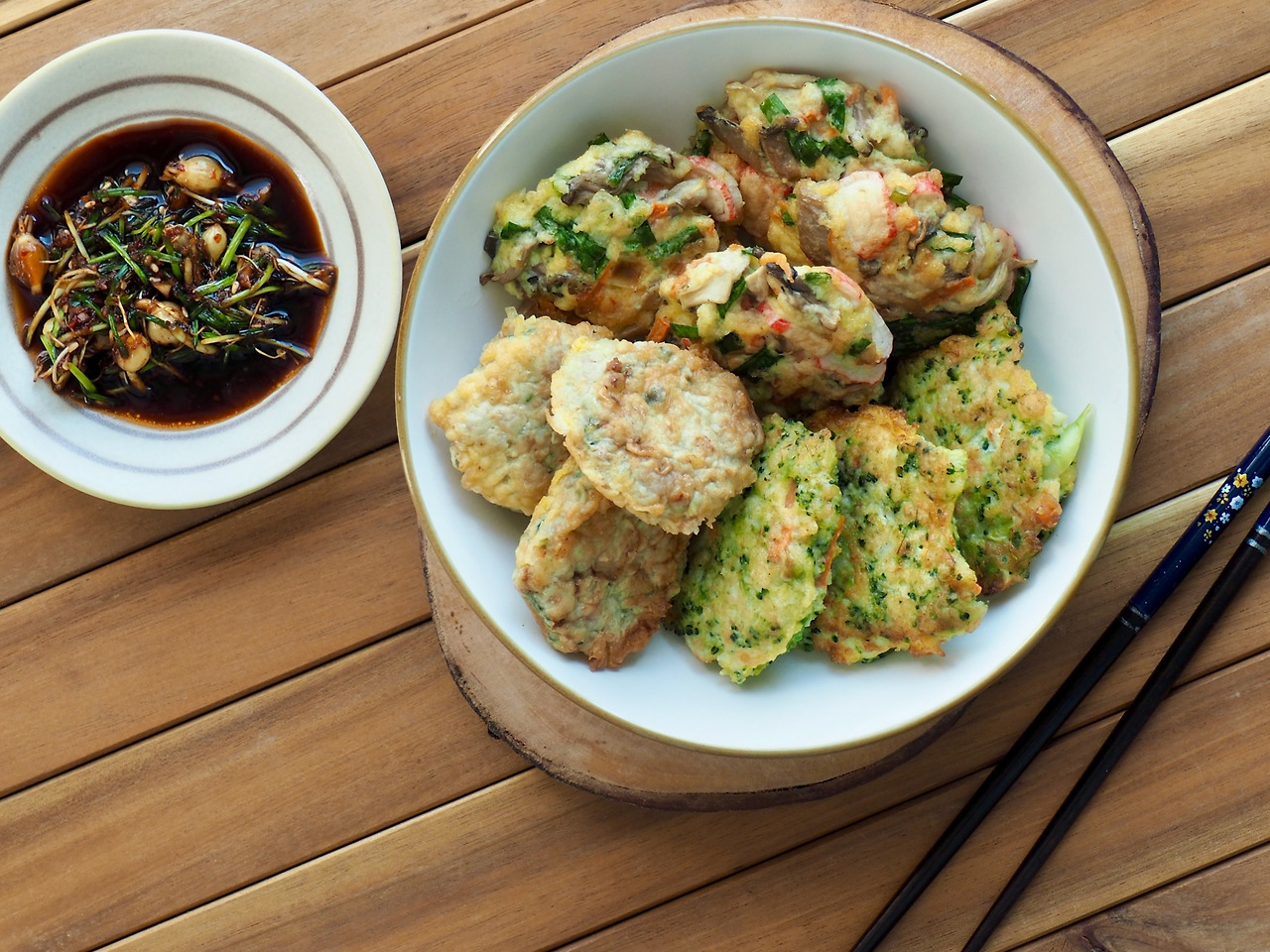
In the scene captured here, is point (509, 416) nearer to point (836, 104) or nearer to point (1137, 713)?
Result: point (836, 104)

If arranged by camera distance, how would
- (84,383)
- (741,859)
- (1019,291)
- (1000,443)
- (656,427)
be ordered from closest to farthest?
(656,427) → (1000,443) → (1019,291) → (84,383) → (741,859)

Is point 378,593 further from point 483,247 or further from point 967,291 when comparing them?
point 967,291

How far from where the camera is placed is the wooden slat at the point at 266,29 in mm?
2709

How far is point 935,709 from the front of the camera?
2.04 m

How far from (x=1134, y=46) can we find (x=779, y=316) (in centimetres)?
143

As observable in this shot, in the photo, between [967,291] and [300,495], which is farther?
[300,495]

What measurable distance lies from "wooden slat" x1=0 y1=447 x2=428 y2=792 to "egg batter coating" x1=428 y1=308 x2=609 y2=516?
687mm

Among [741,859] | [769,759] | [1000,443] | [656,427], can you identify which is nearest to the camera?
[656,427]

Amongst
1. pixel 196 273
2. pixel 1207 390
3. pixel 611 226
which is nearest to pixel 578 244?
pixel 611 226

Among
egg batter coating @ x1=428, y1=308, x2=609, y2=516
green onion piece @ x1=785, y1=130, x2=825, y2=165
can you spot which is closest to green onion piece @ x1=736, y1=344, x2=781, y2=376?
egg batter coating @ x1=428, y1=308, x2=609, y2=516

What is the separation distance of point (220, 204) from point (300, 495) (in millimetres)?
844

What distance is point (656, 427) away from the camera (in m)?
1.99

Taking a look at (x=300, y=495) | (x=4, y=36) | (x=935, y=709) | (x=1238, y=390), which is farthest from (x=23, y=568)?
(x=1238, y=390)

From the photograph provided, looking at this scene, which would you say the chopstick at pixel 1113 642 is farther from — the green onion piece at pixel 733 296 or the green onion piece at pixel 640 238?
the green onion piece at pixel 640 238
